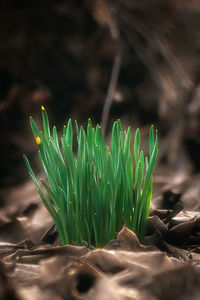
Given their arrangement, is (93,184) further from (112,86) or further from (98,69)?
(98,69)

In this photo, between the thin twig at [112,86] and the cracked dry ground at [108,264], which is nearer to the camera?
the cracked dry ground at [108,264]

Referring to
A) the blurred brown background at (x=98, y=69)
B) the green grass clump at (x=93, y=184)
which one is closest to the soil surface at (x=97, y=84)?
the blurred brown background at (x=98, y=69)

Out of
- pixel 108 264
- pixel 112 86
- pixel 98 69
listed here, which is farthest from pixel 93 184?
pixel 98 69

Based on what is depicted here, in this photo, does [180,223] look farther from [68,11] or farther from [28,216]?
[68,11]

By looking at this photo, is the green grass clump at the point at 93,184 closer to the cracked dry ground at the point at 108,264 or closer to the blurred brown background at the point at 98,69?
the cracked dry ground at the point at 108,264

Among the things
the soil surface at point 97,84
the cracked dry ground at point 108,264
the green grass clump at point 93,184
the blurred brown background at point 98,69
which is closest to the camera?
the cracked dry ground at point 108,264

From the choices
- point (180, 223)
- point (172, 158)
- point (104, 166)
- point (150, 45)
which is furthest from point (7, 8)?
point (180, 223)

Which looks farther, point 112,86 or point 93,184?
point 112,86

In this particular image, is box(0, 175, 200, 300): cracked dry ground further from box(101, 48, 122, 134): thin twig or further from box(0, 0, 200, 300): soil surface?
box(101, 48, 122, 134): thin twig

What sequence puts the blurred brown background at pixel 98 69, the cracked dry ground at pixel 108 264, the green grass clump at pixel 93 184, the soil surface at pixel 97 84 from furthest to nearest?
the blurred brown background at pixel 98 69
the soil surface at pixel 97 84
the green grass clump at pixel 93 184
the cracked dry ground at pixel 108 264
